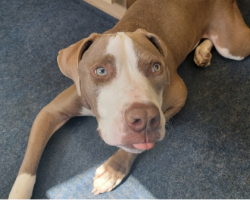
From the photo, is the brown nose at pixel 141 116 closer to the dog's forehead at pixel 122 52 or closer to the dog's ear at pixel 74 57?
the dog's forehead at pixel 122 52

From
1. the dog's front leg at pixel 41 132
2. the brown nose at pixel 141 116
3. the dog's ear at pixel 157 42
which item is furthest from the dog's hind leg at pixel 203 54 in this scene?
the brown nose at pixel 141 116

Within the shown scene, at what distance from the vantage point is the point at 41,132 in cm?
193

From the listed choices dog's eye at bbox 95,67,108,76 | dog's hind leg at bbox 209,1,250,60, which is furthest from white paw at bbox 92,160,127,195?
dog's hind leg at bbox 209,1,250,60

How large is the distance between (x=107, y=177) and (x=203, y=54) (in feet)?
5.58

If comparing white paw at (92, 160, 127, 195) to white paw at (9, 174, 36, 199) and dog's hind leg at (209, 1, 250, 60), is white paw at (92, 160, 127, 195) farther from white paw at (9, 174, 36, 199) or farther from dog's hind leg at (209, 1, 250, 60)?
dog's hind leg at (209, 1, 250, 60)

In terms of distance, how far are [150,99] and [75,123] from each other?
3.77ft

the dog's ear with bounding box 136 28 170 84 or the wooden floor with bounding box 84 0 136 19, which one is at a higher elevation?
the dog's ear with bounding box 136 28 170 84

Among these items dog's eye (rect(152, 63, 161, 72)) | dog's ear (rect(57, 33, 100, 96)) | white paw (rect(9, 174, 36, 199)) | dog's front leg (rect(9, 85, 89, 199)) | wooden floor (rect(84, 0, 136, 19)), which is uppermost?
dog's eye (rect(152, 63, 161, 72))

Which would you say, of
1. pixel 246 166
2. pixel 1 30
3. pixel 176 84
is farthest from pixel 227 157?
pixel 1 30

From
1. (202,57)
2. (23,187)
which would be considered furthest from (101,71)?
(202,57)

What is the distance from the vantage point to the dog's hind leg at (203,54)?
2.57m

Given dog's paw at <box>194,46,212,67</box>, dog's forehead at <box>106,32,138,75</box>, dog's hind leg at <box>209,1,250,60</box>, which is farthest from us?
dog's paw at <box>194,46,212,67</box>

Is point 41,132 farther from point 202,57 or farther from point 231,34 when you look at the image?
point 231,34

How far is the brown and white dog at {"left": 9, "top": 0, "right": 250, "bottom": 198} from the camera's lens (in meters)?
1.28
